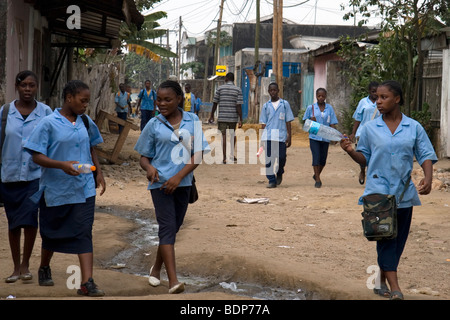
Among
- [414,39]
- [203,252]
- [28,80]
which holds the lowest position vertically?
[203,252]

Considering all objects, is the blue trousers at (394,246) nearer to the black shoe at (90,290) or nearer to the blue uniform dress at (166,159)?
the blue uniform dress at (166,159)

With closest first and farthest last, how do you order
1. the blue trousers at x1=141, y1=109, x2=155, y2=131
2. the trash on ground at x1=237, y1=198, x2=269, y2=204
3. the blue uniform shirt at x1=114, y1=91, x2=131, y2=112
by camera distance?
the trash on ground at x1=237, y1=198, x2=269, y2=204
the blue trousers at x1=141, y1=109, x2=155, y2=131
the blue uniform shirt at x1=114, y1=91, x2=131, y2=112

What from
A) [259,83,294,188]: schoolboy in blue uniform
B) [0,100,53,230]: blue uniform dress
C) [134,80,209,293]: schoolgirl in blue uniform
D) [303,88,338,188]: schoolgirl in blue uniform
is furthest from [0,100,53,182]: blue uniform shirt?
[259,83,294,188]: schoolboy in blue uniform

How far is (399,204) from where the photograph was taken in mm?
4977

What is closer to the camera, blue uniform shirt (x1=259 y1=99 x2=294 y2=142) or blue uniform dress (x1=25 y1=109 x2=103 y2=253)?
blue uniform dress (x1=25 y1=109 x2=103 y2=253)

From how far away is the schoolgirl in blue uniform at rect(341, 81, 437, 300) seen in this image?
16.4 ft

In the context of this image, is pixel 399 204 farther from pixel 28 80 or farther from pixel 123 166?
pixel 123 166

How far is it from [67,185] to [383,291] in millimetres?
2510

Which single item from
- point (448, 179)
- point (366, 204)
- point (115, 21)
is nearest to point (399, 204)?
point (366, 204)

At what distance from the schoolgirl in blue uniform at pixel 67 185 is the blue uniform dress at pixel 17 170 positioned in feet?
1.25

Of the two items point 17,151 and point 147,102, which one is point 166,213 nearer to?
point 17,151

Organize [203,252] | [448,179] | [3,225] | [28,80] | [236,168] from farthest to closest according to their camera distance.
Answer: [236,168] → [448,179] → [3,225] → [203,252] → [28,80]

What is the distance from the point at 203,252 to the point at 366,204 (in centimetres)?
229

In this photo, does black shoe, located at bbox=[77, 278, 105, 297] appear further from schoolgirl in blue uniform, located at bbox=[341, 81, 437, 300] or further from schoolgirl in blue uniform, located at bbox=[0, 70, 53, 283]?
schoolgirl in blue uniform, located at bbox=[341, 81, 437, 300]
